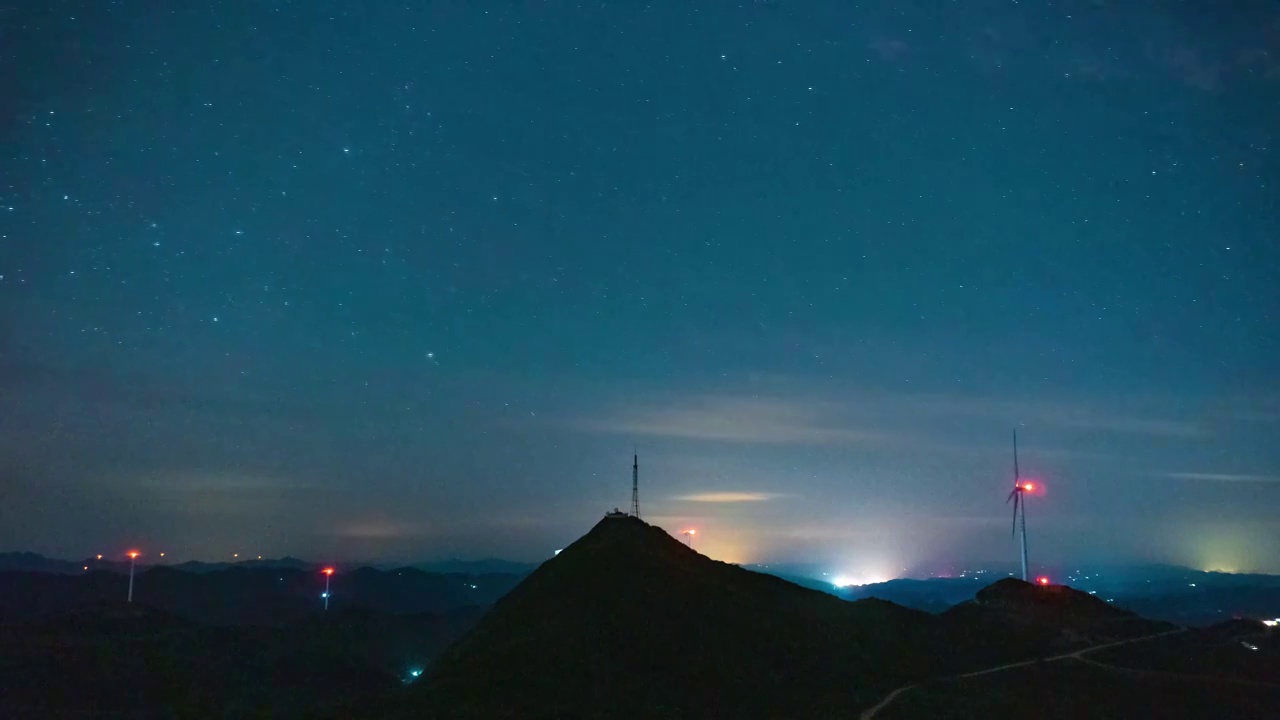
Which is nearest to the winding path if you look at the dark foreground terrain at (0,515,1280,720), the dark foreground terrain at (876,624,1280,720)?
the dark foreground terrain at (0,515,1280,720)

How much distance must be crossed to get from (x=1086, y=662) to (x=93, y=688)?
117174mm

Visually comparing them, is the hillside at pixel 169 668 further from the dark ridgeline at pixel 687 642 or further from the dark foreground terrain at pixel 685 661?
the dark ridgeline at pixel 687 642

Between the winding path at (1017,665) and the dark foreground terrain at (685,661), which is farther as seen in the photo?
the dark foreground terrain at (685,661)

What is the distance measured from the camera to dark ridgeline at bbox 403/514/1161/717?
65.4 m

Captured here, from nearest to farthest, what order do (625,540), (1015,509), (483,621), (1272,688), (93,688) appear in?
(1272,688) < (483,621) < (625,540) < (93,688) < (1015,509)

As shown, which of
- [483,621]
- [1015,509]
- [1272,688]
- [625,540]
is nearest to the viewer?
[1272,688]

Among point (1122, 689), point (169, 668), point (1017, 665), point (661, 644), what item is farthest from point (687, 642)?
point (169, 668)

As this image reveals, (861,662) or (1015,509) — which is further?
(1015,509)

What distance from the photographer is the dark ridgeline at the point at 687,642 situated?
6538 cm

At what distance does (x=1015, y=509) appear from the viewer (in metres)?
142

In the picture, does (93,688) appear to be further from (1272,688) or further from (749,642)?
(1272,688)

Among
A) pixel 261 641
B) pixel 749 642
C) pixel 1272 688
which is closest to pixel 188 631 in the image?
pixel 261 641

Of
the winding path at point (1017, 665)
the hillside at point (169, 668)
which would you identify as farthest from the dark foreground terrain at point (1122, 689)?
the hillside at point (169, 668)

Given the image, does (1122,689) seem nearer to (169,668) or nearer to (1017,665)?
(1017,665)
